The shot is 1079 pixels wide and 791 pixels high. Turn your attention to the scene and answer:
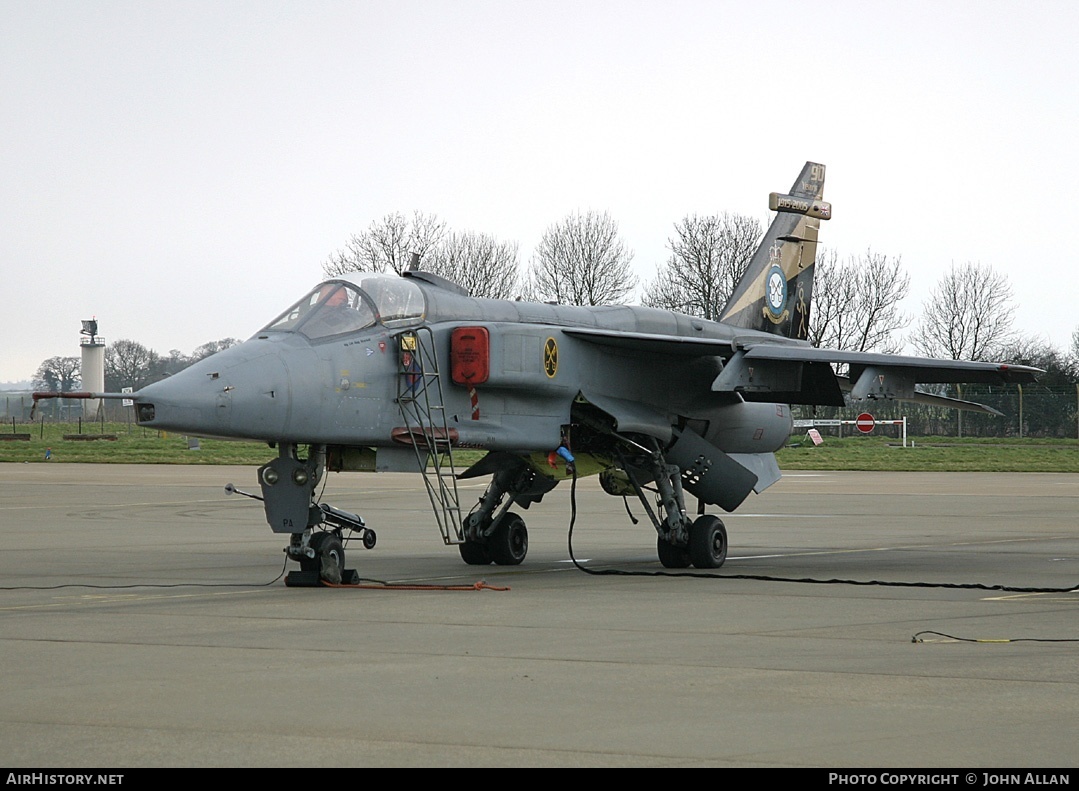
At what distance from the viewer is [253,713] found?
6363 millimetres

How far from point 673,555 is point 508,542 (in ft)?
6.54

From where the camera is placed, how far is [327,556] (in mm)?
12734

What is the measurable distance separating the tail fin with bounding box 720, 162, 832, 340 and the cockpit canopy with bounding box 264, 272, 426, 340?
6795 mm

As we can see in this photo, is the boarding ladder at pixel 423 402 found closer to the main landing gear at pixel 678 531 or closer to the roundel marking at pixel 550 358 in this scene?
the roundel marking at pixel 550 358

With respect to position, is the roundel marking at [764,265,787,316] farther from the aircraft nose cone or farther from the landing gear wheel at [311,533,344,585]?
the aircraft nose cone

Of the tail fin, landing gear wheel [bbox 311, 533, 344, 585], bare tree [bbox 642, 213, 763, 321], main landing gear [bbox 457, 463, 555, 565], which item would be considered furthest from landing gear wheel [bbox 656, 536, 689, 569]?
bare tree [bbox 642, 213, 763, 321]

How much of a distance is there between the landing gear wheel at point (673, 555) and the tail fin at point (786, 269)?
4.81 m

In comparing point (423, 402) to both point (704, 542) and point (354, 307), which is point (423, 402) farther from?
point (704, 542)

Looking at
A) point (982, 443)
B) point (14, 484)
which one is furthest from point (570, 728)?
point (982, 443)

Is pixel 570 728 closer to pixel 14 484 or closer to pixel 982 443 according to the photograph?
pixel 14 484

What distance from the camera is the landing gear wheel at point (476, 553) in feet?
52.3

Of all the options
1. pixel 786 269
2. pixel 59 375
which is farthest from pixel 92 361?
pixel 786 269

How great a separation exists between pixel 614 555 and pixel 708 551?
7.89 feet

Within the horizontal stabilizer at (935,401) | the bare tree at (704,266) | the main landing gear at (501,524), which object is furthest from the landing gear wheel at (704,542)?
the bare tree at (704,266)
